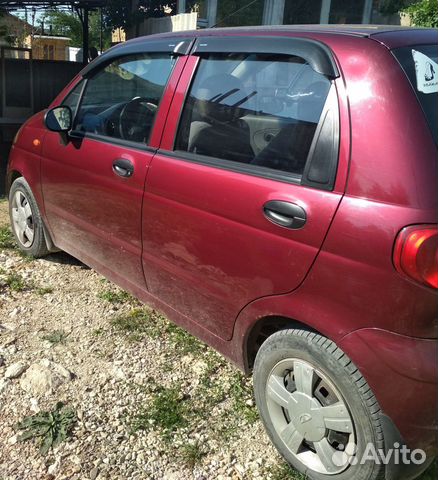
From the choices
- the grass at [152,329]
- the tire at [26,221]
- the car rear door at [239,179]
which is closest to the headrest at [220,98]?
the car rear door at [239,179]

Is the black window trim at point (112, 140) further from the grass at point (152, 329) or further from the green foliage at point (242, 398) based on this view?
the green foliage at point (242, 398)

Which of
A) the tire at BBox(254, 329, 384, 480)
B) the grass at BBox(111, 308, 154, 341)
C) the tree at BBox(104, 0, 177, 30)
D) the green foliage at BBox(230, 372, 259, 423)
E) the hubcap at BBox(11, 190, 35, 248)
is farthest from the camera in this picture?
the tree at BBox(104, 0, 177, 30)

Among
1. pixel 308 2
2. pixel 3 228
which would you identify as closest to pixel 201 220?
pixel 3 228

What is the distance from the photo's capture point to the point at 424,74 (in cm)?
189

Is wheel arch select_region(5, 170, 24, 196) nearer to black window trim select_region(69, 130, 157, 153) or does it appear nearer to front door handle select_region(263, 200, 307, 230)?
black window trim select_region(69, 130, 157, 153)

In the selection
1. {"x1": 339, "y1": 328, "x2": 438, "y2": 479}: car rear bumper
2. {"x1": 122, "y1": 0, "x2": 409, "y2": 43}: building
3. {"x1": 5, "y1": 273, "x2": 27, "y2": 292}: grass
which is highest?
{"x1": 122, "y1": 0, "x2": 409, "y2": 43}: building

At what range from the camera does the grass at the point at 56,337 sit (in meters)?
3.23

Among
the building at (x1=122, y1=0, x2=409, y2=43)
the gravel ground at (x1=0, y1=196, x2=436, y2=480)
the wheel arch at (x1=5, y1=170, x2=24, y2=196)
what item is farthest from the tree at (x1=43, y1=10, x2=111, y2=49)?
the gravel ground at (x1=0, y1=196, x2=436, y2=480)

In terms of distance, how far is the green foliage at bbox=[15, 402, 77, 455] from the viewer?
2.45 m

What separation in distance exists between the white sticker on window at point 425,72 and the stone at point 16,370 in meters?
2.47

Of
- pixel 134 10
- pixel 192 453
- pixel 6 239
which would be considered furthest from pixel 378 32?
pixel 134 10

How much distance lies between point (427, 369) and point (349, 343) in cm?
27

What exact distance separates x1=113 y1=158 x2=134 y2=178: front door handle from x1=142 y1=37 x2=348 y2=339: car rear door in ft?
0.64

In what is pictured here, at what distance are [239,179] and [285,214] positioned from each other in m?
0.32
